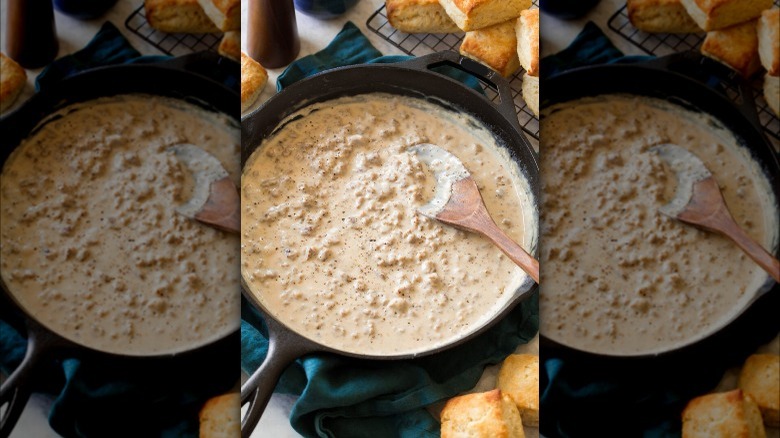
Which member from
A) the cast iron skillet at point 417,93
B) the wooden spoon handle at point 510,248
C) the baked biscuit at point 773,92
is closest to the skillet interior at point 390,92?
the cast iron skillet at point 417,93

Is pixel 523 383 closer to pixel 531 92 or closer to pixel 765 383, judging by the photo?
pixel 765 383

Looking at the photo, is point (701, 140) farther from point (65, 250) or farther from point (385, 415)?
point (65, 250)

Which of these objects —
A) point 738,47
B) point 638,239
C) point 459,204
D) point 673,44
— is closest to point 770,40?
point 738,47

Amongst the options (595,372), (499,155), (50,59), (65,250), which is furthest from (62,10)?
(595,372)

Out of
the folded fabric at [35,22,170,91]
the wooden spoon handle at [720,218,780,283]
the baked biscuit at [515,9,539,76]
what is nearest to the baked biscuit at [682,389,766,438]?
the wooden spoon handle at [720,218,780,283]

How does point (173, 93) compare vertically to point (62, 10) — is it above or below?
below
